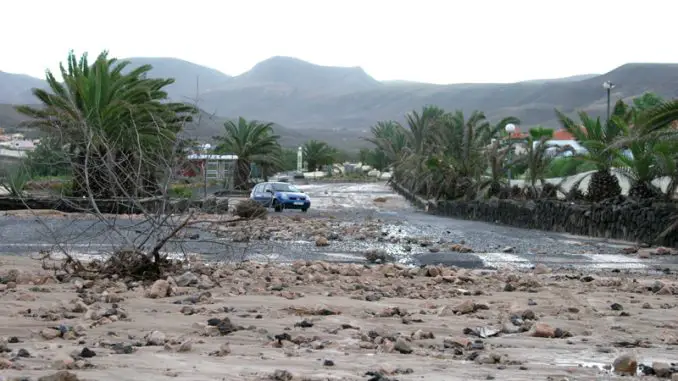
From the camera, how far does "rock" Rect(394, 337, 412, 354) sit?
8298 mm

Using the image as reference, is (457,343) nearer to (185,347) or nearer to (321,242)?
(185,347)

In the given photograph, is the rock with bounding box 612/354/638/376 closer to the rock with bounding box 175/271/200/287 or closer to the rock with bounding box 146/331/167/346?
the rock with bounding box 146/331/167/346

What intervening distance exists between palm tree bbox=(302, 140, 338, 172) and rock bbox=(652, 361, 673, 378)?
4694 inches

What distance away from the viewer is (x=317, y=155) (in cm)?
12675

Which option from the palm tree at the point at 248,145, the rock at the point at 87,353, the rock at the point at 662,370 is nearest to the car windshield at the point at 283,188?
the palm tree at the point at 248,145

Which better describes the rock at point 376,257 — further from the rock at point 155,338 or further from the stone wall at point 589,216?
the rock at point 155,338


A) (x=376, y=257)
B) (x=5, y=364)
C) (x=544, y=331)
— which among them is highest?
(x=5, y=364)

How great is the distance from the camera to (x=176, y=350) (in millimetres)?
8023

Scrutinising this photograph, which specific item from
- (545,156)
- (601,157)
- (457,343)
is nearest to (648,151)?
(601,157)

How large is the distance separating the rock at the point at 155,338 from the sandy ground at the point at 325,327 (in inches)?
0.5

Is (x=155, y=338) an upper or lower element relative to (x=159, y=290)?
upper

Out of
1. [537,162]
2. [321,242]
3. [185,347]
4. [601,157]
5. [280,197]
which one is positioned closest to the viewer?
[185,347]

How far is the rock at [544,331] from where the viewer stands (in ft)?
30.7

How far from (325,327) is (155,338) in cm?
Result: 179
